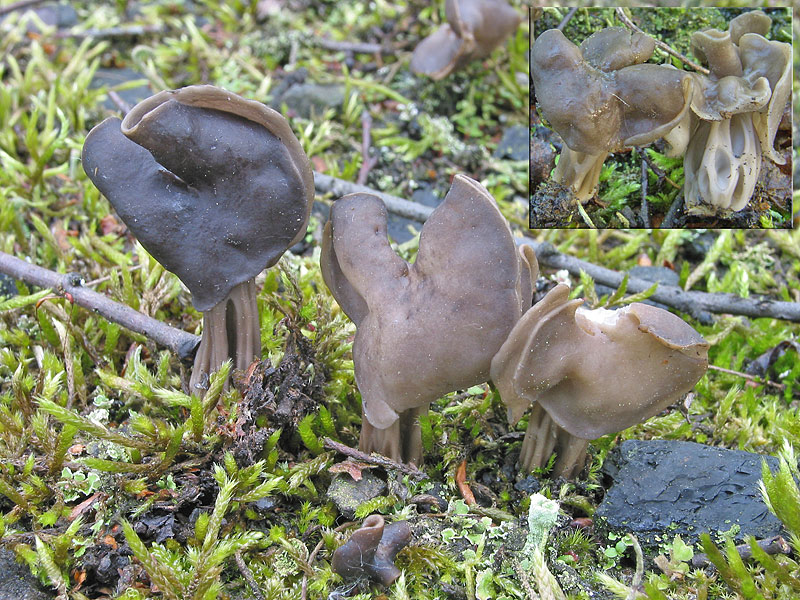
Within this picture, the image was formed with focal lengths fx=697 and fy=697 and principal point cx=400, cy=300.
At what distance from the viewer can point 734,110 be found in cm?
278

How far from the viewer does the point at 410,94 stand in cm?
486

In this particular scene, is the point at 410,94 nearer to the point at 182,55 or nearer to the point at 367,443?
the point at 182,55

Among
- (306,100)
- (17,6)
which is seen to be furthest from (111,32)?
(306,100)

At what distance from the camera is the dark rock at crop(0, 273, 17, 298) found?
3182 millimetres

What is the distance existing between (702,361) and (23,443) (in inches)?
87.6

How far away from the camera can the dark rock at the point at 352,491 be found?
2256mm

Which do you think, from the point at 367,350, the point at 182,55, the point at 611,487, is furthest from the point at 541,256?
the point at 182,55

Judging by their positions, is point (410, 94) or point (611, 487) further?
point (410, 94)

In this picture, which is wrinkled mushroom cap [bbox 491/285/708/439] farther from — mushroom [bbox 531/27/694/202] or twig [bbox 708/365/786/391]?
twig [bbox 708/365/786/391]

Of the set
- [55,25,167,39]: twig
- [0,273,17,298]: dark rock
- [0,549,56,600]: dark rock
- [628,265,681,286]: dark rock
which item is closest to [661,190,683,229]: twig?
[628,265,681,286]: dark rock

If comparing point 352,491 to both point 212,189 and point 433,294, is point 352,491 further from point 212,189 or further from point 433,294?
point 212,189

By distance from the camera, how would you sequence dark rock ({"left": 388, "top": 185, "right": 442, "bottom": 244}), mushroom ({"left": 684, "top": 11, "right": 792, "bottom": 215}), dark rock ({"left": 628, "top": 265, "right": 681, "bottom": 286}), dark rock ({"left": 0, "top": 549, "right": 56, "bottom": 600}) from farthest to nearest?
1. dark rock ({"left": 388, "top": 185, "right": 442, "bottom": 244})
2. dark rock ({"left": 628, "top": 265, "right": 681, "bottom": 286})
3. mushroom ({"left": 684, "top": 11, "right": 792, "bottom": 215})
4. dark rock ({"left": 0, "top": 549, "right": 56, "bottom": 600})

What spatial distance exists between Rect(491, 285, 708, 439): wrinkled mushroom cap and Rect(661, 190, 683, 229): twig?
132cm

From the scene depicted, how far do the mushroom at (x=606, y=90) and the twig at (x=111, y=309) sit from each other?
163 centimetres
